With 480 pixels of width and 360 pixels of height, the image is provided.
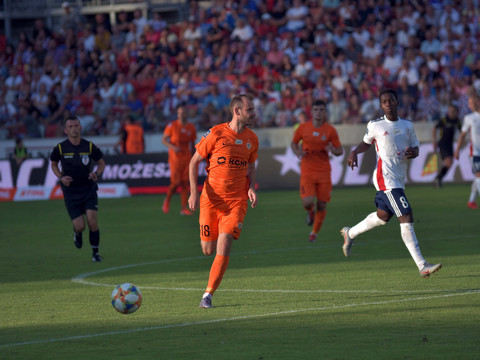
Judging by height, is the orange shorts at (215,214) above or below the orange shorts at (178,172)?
above

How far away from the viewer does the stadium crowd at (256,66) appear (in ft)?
90.9

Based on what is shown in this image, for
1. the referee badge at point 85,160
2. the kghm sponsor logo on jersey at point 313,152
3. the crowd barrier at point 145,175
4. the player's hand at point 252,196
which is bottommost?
the crowd barrier at point 145,175

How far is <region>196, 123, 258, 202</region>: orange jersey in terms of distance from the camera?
9438mm

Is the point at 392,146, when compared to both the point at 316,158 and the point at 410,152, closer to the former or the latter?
the point at 410,152

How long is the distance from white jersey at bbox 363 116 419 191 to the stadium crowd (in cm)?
1626

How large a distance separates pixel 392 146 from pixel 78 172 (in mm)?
5047

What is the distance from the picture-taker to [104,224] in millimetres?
19484

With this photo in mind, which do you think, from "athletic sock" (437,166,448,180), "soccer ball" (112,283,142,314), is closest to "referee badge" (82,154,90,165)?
"soccer ball" (112,283,142,314)

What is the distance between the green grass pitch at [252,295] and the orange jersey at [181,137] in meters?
2.40

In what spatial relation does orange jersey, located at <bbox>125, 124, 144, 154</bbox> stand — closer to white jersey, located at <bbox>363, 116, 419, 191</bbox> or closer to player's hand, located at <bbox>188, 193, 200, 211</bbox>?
white jersey, located at <bbox>363, 116, 419, 191</bbox>

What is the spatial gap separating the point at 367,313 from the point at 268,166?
18.7 meters

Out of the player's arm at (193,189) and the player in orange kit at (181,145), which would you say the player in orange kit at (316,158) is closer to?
the player in orange kit at (181,145)

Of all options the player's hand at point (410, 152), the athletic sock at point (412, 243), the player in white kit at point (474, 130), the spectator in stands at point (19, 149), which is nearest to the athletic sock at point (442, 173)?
the player in white kit at point (474, 130)

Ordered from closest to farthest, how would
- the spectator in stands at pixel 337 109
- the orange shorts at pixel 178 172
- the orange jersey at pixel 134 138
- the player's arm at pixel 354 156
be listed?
the player's arm at pixel 354 156, the orange shorts at pixel 178 172, the spectator in stands at pixel 337 109, the orange jersey at pixel 134 138
